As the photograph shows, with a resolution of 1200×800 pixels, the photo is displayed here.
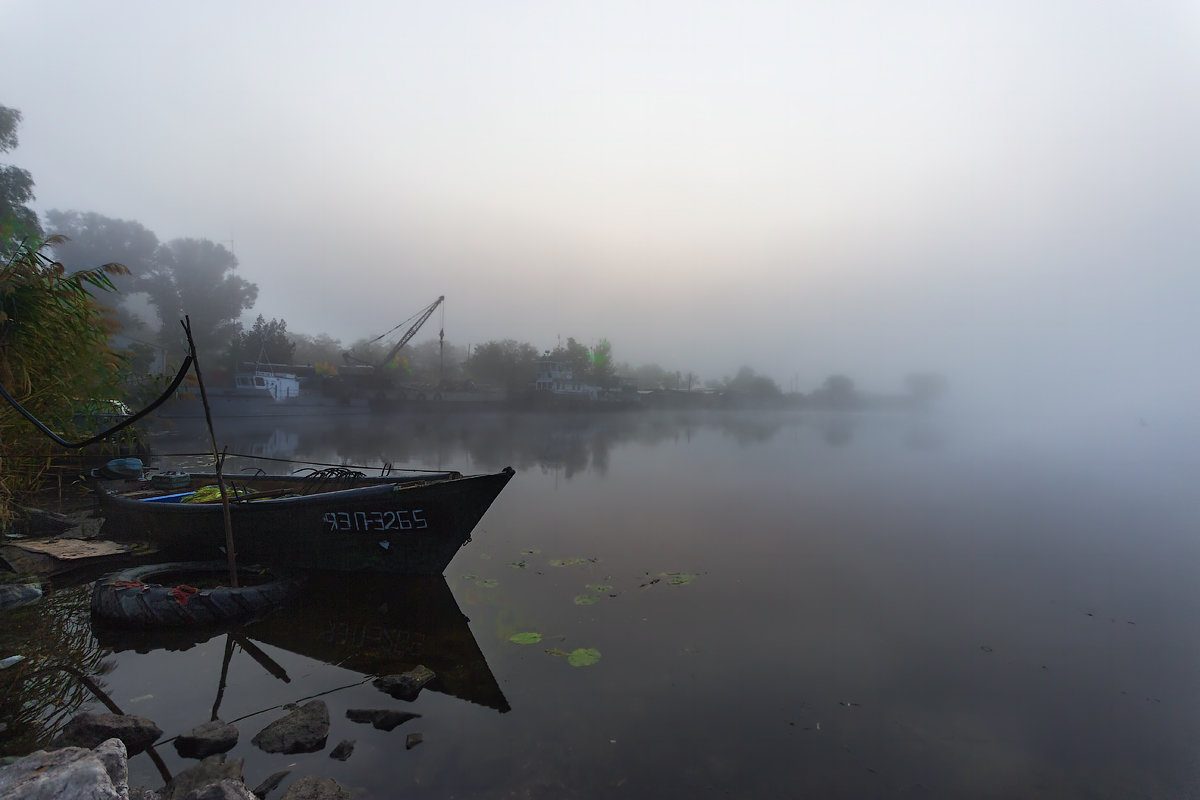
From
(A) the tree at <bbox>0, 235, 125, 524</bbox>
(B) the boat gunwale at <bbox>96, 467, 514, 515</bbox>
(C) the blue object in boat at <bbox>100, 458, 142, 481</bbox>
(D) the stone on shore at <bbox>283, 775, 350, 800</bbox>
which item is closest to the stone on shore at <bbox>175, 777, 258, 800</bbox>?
(D) the stone on shore at <bbox>283, 775, 350, 800</bbox>

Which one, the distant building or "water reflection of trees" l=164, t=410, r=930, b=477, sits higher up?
the distant building

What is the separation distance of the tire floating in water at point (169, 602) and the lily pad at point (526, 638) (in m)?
3.56

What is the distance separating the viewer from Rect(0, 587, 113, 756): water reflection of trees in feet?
18.2

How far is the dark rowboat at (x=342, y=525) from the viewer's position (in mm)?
8875

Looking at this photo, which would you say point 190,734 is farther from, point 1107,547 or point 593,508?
point 1107,547

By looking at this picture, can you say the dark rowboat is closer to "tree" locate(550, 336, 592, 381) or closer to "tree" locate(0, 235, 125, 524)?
"tree" locate(0, 235, 125, 524)

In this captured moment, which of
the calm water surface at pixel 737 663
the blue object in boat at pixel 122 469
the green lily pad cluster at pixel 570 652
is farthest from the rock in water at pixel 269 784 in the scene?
the blue object in boat at pixel 122 469

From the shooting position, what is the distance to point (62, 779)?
306 centimetres

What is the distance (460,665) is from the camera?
7.18 m

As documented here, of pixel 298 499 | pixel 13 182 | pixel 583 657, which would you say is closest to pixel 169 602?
pixel 298 499

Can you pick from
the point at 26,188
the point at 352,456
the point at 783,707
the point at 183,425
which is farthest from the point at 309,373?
the point at 783,707

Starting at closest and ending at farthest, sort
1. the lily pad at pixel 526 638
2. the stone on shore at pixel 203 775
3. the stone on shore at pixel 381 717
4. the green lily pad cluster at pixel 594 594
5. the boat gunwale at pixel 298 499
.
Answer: the stone on shore at pixel 203 775
the stone on shore at pixel 381 717
the lily pad at pixel 526 638
the boat gunwale at pixel 298 499
the green lily pad cluster at pixel 594 594

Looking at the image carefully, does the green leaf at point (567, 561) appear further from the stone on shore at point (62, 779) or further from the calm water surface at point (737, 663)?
the stone on shore at point (62, 779)

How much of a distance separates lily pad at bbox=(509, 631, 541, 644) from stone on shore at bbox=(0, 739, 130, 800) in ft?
16.3
